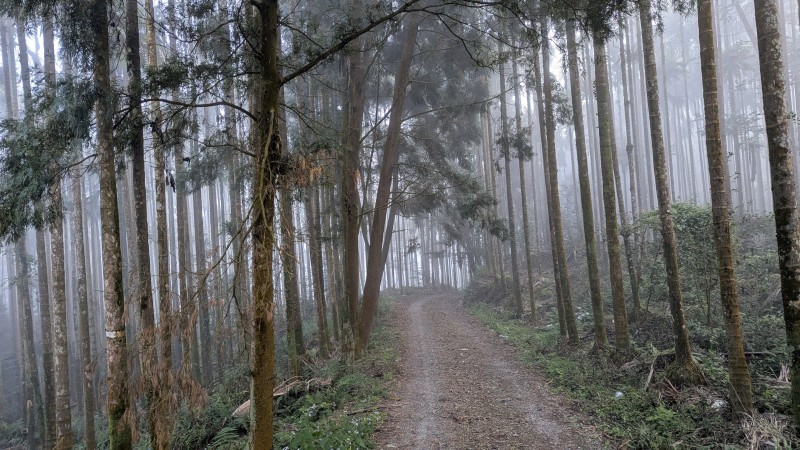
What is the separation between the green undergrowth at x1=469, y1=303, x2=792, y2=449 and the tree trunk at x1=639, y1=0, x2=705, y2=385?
0.78 ft

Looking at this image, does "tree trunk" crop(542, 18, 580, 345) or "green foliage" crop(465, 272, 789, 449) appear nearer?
"green foliage" crop(465, 272, 789, 449)

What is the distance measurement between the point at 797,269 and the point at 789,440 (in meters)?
1.84

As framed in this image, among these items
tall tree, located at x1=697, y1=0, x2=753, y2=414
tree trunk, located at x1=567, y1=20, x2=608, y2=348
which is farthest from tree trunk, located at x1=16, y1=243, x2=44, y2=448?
tall tree, located at x1=697, y1=0, x2=753, y2=414

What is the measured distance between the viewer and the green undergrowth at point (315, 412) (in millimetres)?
5656

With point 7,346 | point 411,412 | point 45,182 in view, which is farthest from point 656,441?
point 7,346

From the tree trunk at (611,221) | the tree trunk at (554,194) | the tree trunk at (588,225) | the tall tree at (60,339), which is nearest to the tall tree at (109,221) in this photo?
the tall tree at (60,339)

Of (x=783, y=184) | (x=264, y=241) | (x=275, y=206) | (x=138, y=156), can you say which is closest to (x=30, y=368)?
A: (x=138, y=156)

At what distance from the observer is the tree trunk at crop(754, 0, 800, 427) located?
4047 millimetres

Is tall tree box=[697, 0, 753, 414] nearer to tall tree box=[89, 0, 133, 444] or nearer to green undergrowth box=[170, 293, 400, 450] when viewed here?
green undergrowth box=[170, 293, 400, 450]

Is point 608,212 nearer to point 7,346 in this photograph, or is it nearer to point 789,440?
point 789,440

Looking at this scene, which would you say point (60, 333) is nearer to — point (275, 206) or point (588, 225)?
point (275, 206)

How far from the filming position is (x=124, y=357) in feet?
17.4

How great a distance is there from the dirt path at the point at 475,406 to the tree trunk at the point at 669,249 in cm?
182

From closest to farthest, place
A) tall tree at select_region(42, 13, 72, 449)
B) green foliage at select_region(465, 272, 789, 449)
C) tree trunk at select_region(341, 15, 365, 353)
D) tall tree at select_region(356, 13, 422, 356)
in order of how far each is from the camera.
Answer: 1. green foliage at select_region(465, 272, 789, 449)
2. tall tree at select_region(42, 13, 72, 449)
3. tree trunk at select_region(341, 15, 365, 353)
4. tall tree at select_region(356, 13, 422, 356)
